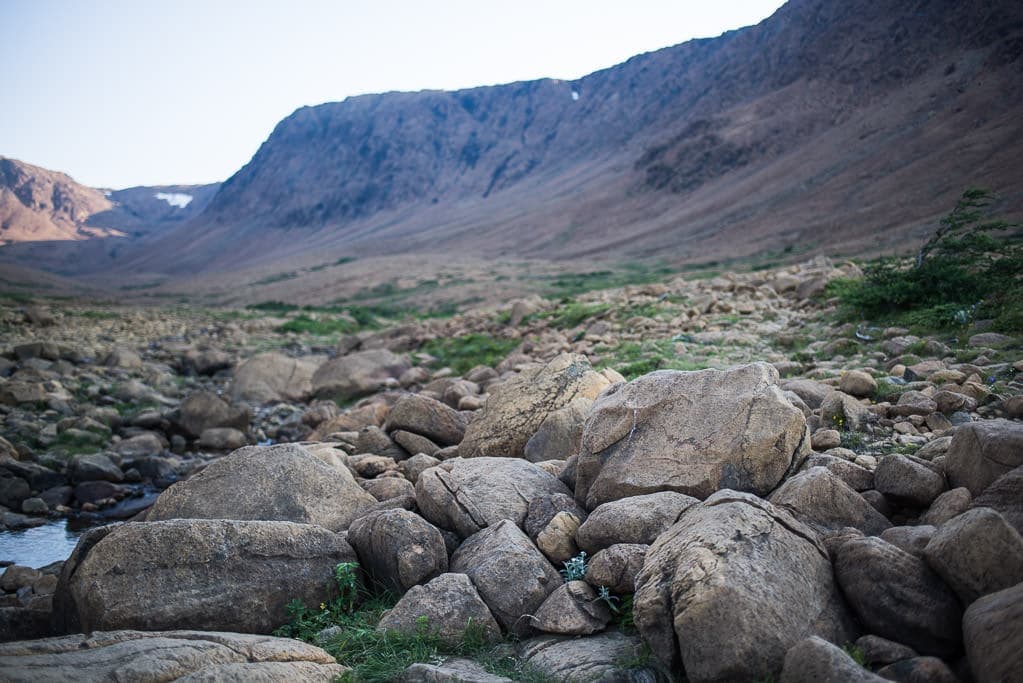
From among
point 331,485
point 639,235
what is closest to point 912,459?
point 331,485

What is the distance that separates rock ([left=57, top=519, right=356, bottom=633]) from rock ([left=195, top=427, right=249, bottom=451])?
9023mm

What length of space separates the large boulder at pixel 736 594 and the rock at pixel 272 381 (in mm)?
14774

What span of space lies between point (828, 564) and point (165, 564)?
4.42 meters

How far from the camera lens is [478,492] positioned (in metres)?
5.55

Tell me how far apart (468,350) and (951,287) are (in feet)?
37.3

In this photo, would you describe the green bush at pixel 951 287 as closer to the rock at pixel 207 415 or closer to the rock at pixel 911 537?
the rock at pixel 911 537

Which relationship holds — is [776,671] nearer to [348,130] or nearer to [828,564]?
[828,564]

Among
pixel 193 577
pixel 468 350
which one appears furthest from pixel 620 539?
pixel 468 350

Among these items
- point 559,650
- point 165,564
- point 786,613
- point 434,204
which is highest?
point 434,204

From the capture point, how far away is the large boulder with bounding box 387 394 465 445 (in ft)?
30.2

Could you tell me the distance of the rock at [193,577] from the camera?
14.9 feet

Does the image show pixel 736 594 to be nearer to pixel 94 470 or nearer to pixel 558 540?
pixel 558 540

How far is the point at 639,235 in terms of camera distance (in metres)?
69.1

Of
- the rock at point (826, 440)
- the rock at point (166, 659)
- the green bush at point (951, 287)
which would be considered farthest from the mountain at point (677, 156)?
the rock at point (166, 659)
